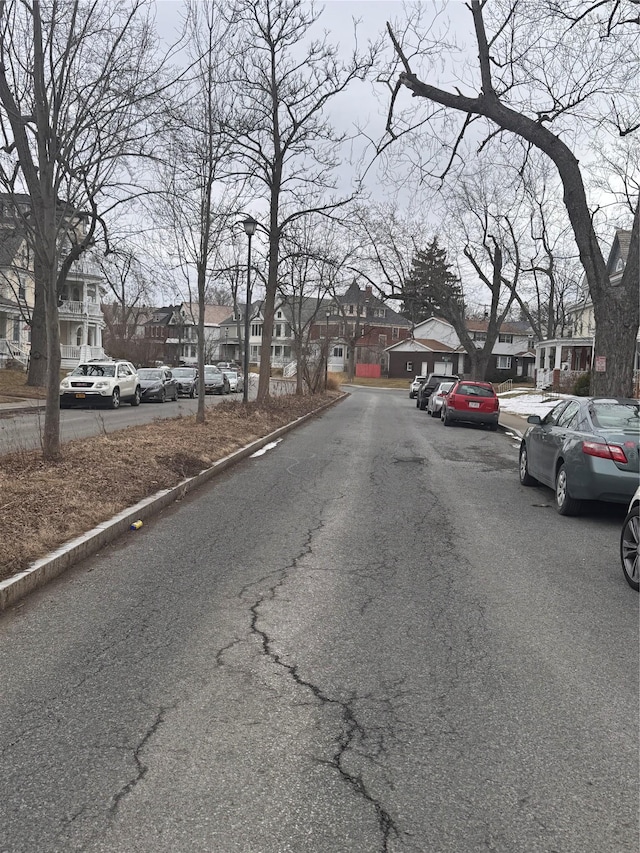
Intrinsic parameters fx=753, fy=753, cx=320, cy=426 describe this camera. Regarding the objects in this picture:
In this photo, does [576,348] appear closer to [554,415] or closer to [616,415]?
[554,415]

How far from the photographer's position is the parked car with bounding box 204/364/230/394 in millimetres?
41219

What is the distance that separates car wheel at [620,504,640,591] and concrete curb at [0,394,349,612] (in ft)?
15.2

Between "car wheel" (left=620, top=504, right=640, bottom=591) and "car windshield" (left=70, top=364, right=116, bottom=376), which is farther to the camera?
"car windshield" (left=70, top=364, right=116, bottom=376)

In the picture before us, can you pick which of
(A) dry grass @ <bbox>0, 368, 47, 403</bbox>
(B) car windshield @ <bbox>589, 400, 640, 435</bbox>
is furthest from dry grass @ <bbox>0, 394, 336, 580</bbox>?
(A) dry grass @ <bbox>0, 368, 47, 403</bbox>

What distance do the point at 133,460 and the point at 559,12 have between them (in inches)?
470

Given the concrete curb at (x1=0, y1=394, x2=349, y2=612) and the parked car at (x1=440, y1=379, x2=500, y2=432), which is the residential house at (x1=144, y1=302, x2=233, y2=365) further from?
the concrete curb at (x1=0, y1=394, x2=349, y2=612)

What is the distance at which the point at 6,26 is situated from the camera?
29.2 feet

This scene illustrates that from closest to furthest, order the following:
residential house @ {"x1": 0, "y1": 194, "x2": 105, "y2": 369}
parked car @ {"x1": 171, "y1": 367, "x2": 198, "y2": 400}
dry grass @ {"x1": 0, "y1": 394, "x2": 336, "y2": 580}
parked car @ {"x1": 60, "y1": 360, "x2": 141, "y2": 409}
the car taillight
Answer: dry grass @ {"x1": 0, "y1": 394, "x2": 336, "y2": 580} → the car taillight → parked car @ {"x1": 60, "y1": 360, "x2": 141, "y2": 409} → parked car @ {"x1": 171, "y1": 367, "x2": 198, "y2": 400} → residential house @ {"x1": 0, "y1": 194, "x2": 105, "y2": 369}

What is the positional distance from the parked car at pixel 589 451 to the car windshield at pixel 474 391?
13830 mm

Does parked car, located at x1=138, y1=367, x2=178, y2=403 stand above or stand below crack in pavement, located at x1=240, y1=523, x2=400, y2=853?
above

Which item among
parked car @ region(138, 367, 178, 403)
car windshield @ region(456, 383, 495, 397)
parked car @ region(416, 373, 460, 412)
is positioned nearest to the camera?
car windshield @ region(456, 383, 495, 397)

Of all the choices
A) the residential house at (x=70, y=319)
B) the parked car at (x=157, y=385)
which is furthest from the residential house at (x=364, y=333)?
the parked car at (x=157, y=385)

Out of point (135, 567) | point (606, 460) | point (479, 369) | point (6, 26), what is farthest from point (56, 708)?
point (479, 369)

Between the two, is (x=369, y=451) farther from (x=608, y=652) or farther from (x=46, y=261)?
(x=608, y=652)
